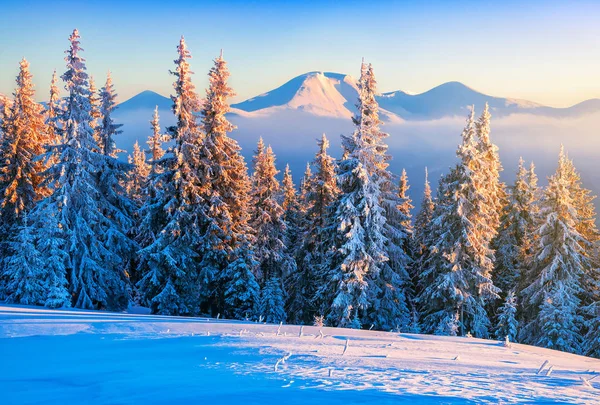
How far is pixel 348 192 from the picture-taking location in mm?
28734

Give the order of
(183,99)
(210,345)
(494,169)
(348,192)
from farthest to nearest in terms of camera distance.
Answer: (494,169)
(348,192)
(183,99)
(210,345)

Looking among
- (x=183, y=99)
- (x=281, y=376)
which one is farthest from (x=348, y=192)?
(x=281, y=376)

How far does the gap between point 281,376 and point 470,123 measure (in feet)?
79.8

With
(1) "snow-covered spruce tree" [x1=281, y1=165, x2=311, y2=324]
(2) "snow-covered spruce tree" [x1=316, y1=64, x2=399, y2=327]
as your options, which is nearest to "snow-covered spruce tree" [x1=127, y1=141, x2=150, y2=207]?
(1) "snow-covered spruce tree" [x1=281, y1=165, x2=311, y2=324]

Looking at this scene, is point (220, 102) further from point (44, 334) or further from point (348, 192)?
point (44, 334)

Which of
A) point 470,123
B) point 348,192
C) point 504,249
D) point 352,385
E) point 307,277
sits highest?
point 470,123

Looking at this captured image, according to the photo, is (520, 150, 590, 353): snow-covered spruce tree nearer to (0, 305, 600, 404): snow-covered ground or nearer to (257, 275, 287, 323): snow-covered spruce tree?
(257, 275, 287, 323): snow-covered spruce tree

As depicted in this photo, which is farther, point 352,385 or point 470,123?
point 470,123

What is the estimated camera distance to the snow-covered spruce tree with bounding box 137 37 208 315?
25.5 m

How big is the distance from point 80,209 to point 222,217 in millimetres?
8233

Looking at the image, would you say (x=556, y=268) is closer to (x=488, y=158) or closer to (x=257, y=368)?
(x=488, y=158)

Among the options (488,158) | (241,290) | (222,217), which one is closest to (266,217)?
(222,217)

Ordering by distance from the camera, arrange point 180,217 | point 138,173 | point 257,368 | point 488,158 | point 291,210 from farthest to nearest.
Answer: point 138,173 → point 291,210 → point 488,158 → point 180,217 → point 257,368

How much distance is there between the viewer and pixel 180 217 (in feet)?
85.5
